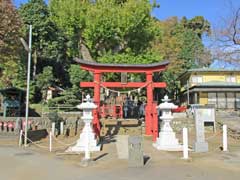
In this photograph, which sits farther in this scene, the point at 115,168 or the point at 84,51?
the point at 84,51

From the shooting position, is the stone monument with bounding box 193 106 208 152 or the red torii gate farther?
the red torii gate

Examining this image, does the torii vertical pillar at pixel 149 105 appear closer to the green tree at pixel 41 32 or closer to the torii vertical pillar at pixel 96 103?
the torii vertical pillar at pixel 96 103

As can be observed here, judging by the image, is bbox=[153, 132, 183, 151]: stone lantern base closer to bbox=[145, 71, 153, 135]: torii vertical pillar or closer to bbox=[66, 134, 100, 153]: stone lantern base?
bbox=[66, 134, 100, 153]: stone lantern base

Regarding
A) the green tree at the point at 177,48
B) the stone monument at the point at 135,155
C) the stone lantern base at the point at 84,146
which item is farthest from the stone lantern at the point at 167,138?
the green tree at the point at 177,48

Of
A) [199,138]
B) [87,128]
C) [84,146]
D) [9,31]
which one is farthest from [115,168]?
[9,31]

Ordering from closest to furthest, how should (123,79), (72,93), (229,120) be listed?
1. (123,79)
2. (229,120)
3. (72,93)

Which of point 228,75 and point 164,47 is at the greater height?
point 164,47

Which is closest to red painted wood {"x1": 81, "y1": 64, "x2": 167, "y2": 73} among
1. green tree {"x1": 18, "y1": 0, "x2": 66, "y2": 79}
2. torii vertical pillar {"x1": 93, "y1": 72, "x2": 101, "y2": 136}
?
torii vertical pillar {"x1": 93, "y1": 72, "x2": 101, "y2": 136}

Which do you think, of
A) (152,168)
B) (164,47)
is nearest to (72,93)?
(164,47)

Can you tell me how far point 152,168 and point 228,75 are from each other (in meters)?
36.6

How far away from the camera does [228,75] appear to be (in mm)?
43875

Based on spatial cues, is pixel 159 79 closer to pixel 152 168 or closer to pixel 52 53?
pixel 52 53

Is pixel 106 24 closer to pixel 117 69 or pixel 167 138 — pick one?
pixel 117 69

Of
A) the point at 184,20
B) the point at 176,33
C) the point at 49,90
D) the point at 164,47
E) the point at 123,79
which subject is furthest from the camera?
the point at 184,20
